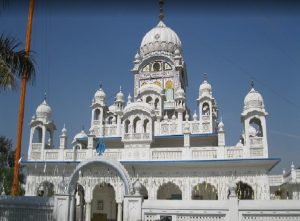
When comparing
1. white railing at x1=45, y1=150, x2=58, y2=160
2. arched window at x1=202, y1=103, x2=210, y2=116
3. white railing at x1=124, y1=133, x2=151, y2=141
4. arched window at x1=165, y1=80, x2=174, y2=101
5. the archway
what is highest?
arched window at x1=165, y1=80, x2=174, y2=101

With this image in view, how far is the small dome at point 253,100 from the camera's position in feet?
83.0

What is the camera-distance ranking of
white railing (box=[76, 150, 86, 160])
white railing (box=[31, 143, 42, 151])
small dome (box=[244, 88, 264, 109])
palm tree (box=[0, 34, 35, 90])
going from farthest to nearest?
white railing (box=[31, 143, 42, 151]), white railing (box=[76, 150, 86, 160]), small dome (box=[244, 88, 264, 109]), palm tree (box=[0, 34, 35, 90])

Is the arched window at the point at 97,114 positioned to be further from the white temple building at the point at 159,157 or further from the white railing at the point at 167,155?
the white railing at the point at 167,155

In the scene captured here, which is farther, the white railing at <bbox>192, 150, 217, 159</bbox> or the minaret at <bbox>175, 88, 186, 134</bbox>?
the minaret at <bbox>175, 88, 186, 134</bbox>

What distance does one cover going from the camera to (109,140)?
30359 mm

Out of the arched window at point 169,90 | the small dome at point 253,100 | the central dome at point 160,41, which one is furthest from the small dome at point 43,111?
the small dome at point 253,100

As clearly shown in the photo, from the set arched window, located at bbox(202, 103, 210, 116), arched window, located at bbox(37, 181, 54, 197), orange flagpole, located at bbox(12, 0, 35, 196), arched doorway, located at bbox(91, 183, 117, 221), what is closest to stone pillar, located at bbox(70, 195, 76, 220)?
orange flagpole, located at bbox(12, 0, 35, 196)

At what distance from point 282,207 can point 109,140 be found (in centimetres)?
1854

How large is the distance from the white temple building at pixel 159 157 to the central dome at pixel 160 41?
5783mm

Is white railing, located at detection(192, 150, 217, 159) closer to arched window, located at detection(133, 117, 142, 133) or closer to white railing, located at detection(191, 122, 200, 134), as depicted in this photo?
white railing, located at detection(191, 122, 200, 134)

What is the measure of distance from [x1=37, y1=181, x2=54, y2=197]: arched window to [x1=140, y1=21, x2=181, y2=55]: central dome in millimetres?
18370

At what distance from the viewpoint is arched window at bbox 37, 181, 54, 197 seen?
26859mm

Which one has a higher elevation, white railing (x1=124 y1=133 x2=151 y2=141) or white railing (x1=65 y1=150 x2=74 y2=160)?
white railing (x1=124 y1=133 x2=151 y2=141)

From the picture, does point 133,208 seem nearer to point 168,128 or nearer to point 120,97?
point 168,128
